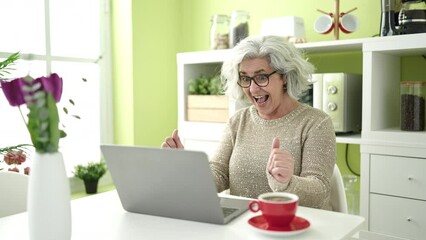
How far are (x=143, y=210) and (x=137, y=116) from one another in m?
1.82

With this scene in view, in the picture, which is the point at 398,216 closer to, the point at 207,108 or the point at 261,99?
the point at 261,99

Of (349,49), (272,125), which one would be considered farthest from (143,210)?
(349,49)

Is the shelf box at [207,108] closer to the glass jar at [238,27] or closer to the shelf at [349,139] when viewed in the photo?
the glass jar at [238,27]

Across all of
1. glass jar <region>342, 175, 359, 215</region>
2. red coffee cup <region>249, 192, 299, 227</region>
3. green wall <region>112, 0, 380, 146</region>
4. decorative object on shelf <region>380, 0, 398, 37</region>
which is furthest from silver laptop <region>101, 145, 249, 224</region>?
green wall <region>112, 0, 380, 146</region>

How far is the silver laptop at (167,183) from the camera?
0.99 metres

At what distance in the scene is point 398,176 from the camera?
1.95 meters

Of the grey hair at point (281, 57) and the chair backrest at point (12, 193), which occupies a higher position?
the grey hair at point (281, 57)

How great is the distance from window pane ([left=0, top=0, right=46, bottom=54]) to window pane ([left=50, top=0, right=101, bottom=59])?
0.26 feet

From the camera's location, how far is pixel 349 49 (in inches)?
91.9

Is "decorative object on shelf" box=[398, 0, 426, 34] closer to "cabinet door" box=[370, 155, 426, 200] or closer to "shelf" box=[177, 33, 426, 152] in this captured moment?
"shelf" box=[177, 33, 426, 152]

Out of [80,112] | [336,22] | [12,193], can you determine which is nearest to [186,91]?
[80,112]

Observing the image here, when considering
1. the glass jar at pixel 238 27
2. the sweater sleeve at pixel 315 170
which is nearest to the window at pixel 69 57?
the glass jar at pixel 238 27

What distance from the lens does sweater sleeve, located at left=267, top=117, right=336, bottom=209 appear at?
1.30 m

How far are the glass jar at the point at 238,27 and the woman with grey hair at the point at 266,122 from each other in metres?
0.86
